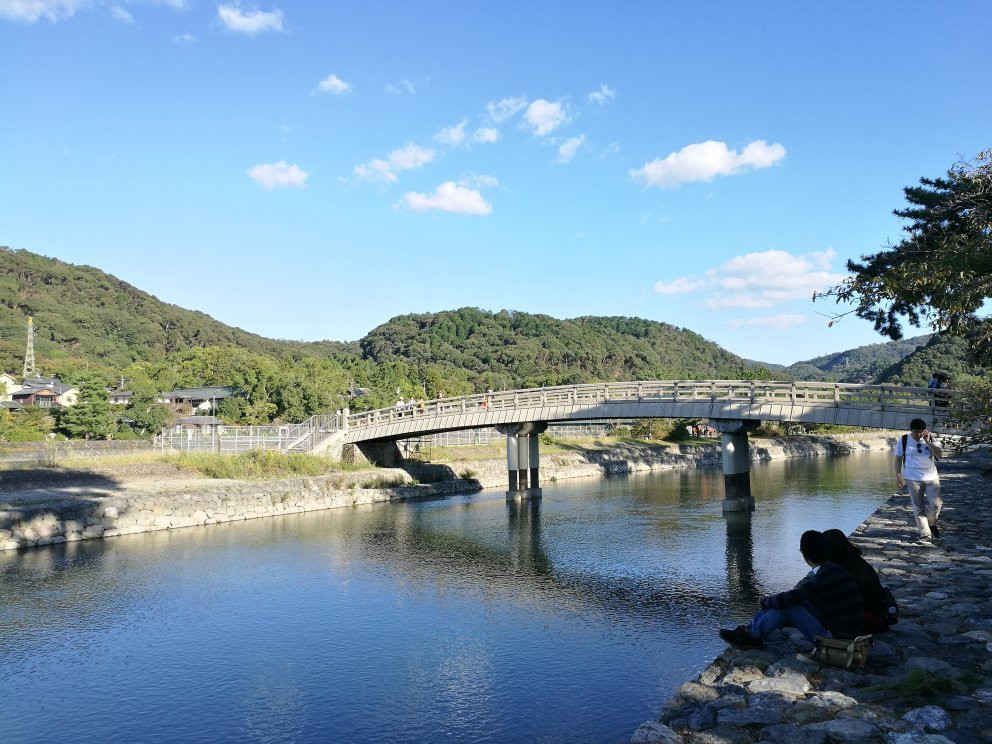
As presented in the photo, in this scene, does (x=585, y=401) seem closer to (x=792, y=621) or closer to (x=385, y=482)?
(x=385, y=482)

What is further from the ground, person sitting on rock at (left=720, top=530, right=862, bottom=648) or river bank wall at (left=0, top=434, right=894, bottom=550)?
person sitting on rock at (left=720, top=530, right=862, bottom=648)

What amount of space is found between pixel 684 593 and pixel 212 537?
17.1 m

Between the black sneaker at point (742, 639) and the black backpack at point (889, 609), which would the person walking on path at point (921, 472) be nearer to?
the black backpack at point (889, 609)

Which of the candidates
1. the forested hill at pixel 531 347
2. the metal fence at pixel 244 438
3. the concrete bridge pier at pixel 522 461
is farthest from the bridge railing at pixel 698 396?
the forested hill at pixel 531 347

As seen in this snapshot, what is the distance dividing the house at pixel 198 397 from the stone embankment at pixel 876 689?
244 ft

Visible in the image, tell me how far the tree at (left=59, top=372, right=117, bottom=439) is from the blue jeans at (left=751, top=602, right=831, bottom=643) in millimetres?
49374

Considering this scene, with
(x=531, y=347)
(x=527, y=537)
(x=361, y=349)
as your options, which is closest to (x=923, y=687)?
(x=527, y=537)

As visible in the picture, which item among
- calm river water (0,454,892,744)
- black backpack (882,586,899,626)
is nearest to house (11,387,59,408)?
→ calm river water (0,454,892,744)

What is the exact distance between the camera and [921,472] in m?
11.8

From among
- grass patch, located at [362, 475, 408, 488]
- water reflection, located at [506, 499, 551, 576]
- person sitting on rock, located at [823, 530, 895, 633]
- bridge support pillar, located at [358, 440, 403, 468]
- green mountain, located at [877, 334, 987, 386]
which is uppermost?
green mountain, located at [877, 334, 987, 386]

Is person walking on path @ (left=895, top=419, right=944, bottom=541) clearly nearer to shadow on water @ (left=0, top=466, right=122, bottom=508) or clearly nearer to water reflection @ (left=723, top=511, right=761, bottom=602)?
water reflection @ (left=723, top=511, right=761, bottom=602)

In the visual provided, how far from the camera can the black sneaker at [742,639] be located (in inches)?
311

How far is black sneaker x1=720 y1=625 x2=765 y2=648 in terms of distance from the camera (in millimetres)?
7902

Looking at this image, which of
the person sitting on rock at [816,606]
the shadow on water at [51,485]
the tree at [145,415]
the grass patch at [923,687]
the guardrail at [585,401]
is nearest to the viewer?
the grass patch at [923,687]
